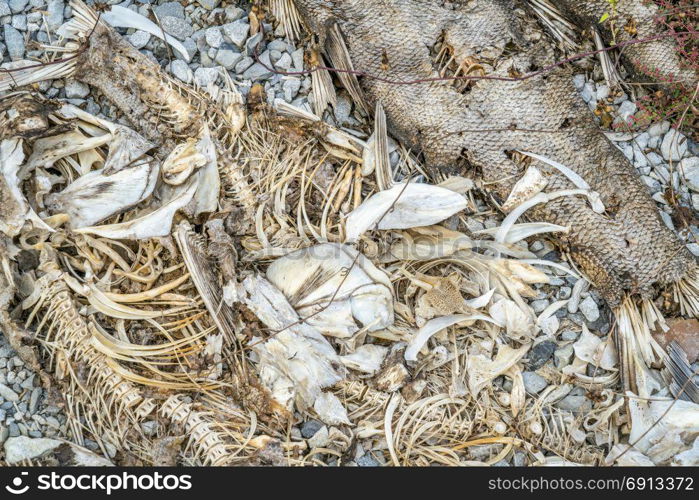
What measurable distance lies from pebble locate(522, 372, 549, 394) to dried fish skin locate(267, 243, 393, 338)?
57 cm

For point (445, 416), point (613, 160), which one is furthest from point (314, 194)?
point (613, 160)

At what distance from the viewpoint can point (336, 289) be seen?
8.26 feet

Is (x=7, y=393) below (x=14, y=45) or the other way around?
below

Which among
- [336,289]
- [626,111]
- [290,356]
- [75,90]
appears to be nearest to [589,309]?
[626,111]

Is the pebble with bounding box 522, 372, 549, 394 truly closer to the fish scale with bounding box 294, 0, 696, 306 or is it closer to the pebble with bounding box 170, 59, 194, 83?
the fish scale with bounding box 294, 0, 696, 306

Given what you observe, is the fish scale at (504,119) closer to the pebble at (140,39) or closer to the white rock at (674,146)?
the white rock at (674,146)

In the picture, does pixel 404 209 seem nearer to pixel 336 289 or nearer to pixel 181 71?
pixel 336 289

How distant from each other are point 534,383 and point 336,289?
85 centimetres

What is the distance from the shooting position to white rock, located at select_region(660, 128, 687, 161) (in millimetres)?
2854

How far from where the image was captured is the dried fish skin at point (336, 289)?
8.27ft

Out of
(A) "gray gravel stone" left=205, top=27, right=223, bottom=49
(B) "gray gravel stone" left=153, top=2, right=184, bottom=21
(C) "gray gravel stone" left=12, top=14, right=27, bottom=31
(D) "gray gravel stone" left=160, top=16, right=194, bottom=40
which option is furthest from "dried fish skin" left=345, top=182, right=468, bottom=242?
(C) "gray gravel stone" left=12, top=14, right=27, bottom=31

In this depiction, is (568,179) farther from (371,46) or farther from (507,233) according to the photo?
(371,46)
